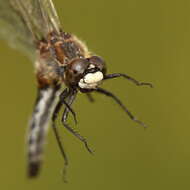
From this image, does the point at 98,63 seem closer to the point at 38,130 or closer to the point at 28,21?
the point at 28,21

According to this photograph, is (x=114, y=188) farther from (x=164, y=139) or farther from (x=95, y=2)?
(x=95, y=2)

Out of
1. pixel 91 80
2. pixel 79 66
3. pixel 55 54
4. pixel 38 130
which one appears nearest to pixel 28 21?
pixel 55 54

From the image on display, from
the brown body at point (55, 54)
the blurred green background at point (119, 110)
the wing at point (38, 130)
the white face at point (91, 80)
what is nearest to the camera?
the white face at point (91, 80)

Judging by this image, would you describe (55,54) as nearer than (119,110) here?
Yes

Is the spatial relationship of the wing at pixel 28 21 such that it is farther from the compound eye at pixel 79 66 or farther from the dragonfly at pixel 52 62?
the compound eye at pixel 79 66

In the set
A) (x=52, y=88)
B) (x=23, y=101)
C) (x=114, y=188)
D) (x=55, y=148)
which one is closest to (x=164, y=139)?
(x=114, y=188)

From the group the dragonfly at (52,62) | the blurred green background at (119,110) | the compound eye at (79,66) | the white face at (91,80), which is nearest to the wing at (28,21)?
the dragonfly at (52,62)

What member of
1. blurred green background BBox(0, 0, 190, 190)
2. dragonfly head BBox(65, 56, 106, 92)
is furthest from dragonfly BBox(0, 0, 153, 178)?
blurred green background BBox(0, 0, 190, 190)
